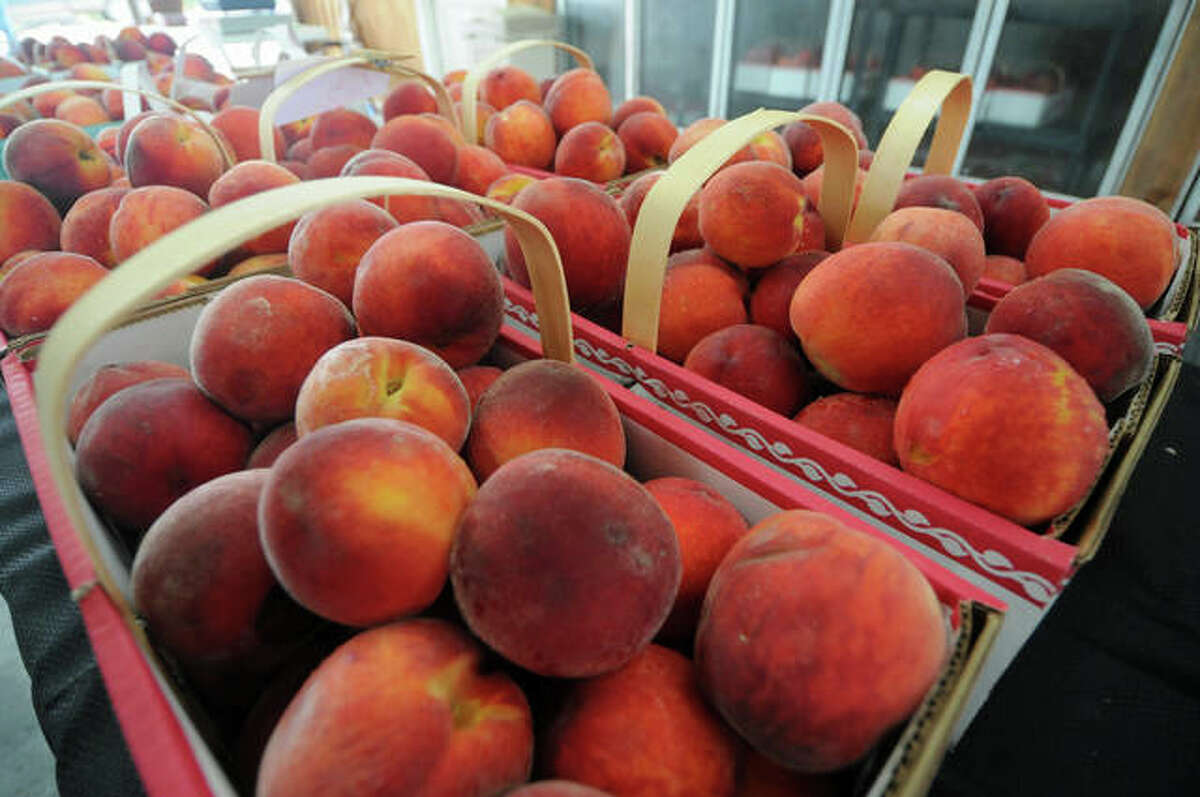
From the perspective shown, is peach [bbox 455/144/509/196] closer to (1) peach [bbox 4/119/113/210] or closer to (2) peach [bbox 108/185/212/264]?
(2) peach [bbox 108/185/212/264]

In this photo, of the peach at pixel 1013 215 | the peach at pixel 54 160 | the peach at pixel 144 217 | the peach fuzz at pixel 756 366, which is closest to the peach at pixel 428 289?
the peach fuzz at pixel 756 366

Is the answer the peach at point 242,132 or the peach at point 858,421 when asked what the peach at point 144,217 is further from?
the peach at point 858,421

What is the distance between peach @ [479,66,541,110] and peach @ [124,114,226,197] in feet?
2.93

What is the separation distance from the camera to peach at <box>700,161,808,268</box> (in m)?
0.84

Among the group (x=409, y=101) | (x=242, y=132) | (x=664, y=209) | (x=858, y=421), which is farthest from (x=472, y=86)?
(x=858, y=421)

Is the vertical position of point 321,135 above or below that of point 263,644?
above

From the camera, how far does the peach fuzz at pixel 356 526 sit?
383 mm

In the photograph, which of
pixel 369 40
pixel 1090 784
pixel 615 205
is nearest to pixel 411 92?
pixel 615 205

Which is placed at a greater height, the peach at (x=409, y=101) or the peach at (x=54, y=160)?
the peach at (x=409, y=101)

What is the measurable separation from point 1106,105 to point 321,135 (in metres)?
2.80

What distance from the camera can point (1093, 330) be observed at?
0.64 metres

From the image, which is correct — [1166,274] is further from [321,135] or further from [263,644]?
[321,135]

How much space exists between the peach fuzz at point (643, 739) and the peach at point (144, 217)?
3.20 feet

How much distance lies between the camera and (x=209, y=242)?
1.25ft
